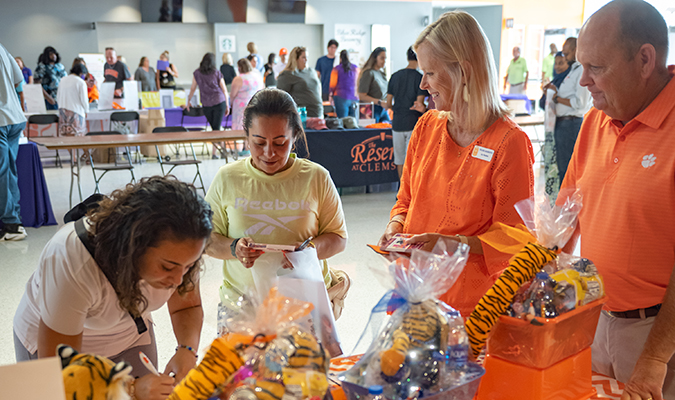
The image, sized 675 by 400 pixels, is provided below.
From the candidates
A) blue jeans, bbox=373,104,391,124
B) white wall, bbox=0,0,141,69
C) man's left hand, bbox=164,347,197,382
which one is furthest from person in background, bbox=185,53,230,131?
man's left hand, bbox=164,347,197,382

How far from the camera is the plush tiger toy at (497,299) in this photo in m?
0.97

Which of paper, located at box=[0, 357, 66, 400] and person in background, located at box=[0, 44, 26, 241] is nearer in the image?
paper, located at box=[0, 357, 66, 400]

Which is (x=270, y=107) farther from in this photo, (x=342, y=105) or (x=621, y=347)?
(x=342, y=105)

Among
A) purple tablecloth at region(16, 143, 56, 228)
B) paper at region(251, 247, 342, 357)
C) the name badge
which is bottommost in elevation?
purple tablecloth at region(16, 143, 56, 228)

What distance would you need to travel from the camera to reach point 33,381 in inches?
26.4

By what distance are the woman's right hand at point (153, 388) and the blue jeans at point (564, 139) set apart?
538cm

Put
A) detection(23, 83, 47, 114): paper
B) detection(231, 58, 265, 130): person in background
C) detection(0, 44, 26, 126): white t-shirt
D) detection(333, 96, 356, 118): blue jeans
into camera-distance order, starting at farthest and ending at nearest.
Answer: detection(23, 83, 47, 114): paper < detection(333, 96, 356, 118): blue jeans < detection(231, 58, 265, 130): person in background < detection(0, 44, 26, 126): white t-shirt

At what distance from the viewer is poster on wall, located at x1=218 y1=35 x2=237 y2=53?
1489 centimetres

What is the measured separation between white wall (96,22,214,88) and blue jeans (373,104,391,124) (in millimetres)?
7437

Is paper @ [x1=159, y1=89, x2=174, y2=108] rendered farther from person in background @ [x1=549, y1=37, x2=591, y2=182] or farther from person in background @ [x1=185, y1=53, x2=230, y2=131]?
person in background @ [x1=549, y1=37, x2=591, y2=182]

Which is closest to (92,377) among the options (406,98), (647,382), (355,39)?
(647,382)

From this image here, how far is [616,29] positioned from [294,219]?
3.74 feet

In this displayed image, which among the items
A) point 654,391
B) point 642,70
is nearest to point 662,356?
point 654,391

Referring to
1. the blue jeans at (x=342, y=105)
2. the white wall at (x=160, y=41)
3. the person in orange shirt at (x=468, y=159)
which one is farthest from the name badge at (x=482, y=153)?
the white wall at (x=160, y=41)
